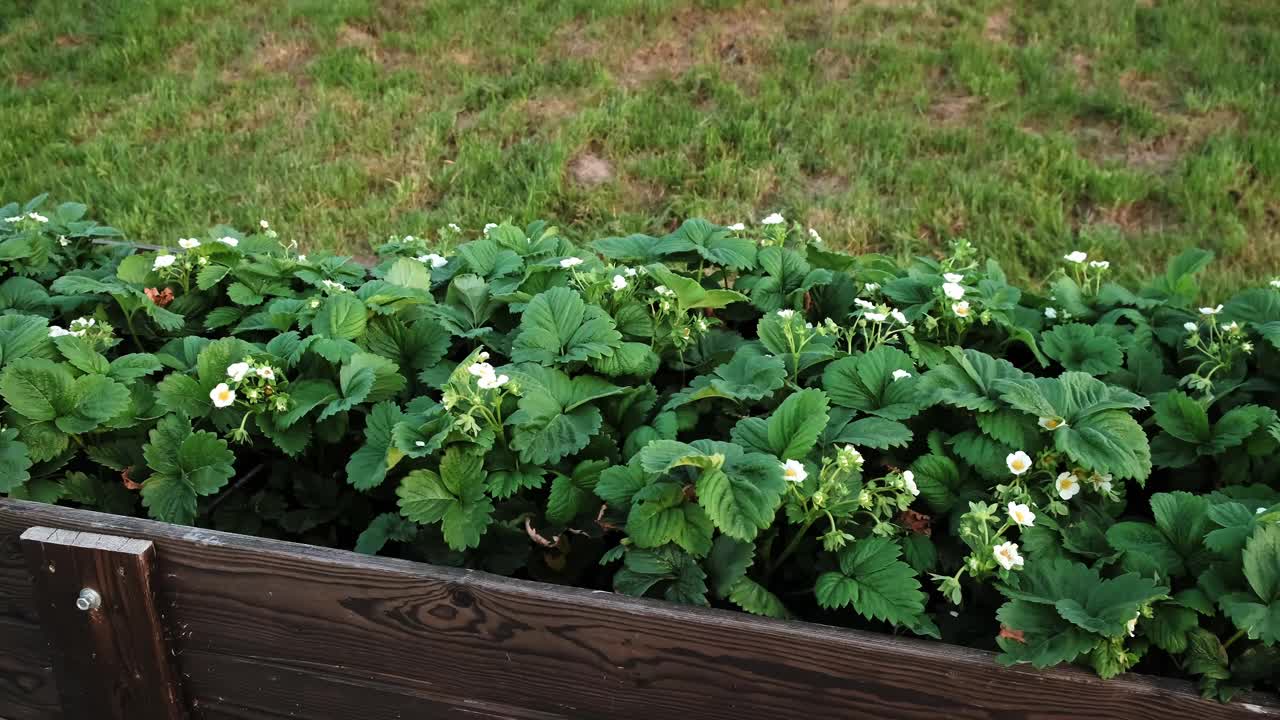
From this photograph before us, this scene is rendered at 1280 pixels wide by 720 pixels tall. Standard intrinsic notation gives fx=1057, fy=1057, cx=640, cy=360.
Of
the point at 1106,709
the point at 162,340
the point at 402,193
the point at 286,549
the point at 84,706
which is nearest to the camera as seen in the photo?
the point at 1106,709

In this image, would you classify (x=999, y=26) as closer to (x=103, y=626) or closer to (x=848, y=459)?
(x=848, y=459)

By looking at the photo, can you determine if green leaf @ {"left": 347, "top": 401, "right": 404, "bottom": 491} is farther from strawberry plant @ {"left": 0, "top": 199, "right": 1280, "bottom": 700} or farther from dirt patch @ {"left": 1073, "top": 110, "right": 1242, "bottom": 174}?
dirt patch @ {"left": 1073, "top": 110, "right": 1242, "bottom": 174}

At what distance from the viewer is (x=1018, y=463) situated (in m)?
1.49

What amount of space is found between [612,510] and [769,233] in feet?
2.94

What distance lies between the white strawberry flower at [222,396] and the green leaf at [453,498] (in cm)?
37

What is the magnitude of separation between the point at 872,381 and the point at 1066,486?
0.33 metres

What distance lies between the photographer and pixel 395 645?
4.96 feet

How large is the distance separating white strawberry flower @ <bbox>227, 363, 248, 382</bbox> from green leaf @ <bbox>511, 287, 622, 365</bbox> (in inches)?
16.8

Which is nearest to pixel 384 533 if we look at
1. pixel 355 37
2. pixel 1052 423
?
pixel 1052 423

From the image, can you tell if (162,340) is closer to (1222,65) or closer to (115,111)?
(115,111)

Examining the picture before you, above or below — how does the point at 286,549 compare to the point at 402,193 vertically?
above

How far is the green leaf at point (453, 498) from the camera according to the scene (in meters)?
1.49

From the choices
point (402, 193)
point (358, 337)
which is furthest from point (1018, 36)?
point (358, 337)

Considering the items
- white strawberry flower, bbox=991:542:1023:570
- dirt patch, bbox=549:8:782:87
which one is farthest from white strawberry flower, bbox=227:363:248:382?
dirt patch, bbox=549:8:782:87
